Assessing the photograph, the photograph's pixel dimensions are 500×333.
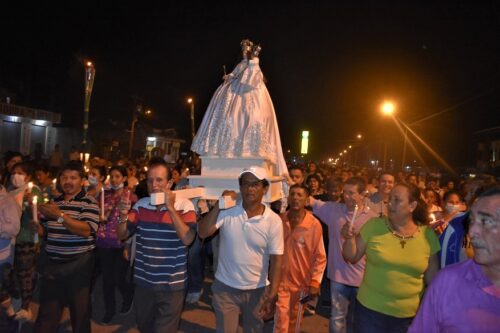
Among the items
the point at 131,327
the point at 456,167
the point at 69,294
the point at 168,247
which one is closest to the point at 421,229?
the point at 168,247

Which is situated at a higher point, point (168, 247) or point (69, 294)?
point (168, 247)

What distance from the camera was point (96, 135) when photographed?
116 ft

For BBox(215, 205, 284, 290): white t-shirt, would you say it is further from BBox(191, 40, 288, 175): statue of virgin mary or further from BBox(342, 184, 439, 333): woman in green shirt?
BBox(191, 40, 288, 175): statue of virgin mary

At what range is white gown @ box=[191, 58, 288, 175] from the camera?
4.66m

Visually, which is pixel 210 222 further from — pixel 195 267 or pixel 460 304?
pixel 195 267

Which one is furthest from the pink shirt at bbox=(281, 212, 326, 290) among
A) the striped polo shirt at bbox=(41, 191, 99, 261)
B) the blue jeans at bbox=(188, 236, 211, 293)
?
the striped polo shirt at bbox=(41, 191, 99, 261)

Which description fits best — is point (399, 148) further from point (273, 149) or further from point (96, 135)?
point (273, 149)

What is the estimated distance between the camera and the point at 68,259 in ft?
12.7

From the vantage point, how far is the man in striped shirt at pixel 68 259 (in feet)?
12.5

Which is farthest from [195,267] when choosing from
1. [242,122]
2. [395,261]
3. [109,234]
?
[395,261]

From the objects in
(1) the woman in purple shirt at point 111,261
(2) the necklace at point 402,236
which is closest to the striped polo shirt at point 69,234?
(1) the woman in purple shirt at point 111,261

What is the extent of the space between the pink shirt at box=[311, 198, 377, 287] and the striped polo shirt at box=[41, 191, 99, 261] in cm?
274

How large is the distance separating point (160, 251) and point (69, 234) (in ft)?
3.50

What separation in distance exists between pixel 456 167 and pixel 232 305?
3560cm
